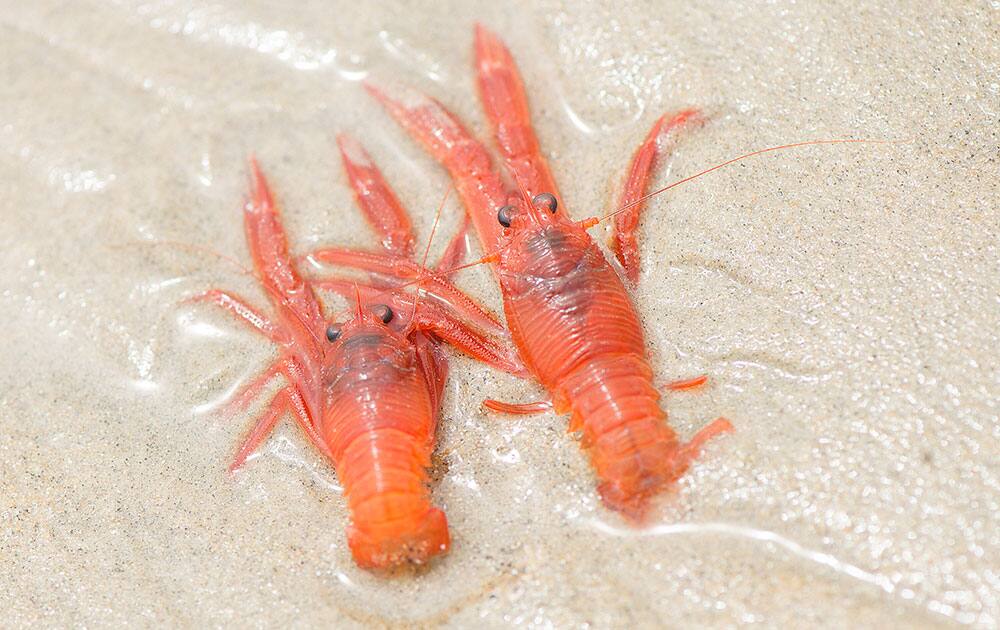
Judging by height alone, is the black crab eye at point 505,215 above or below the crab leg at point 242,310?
above

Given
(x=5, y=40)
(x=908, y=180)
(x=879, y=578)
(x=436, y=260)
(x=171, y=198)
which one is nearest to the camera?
(x=879, y=578)

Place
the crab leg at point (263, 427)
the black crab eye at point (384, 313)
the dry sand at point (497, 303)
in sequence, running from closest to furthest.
Result: the dry sand at point (497, 303)
the crab leg at point (263, 427)
the black crab eye at point (384, 313)

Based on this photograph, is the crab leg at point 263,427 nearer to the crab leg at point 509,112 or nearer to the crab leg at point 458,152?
the crab leg at point 458,152

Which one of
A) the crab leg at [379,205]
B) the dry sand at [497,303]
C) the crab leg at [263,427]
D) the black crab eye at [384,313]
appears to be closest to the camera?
the dry sand at [497,303]

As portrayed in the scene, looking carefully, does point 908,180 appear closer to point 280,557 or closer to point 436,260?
point 436,260

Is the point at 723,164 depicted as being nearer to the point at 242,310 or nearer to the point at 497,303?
the point at 497,303

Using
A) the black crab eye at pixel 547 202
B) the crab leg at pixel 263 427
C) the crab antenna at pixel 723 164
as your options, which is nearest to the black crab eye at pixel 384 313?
the crab leg at pixel 263 427

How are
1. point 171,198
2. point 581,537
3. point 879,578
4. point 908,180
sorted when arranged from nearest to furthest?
point 879,578 → point 581,537 → point 908,180 → point 171,198

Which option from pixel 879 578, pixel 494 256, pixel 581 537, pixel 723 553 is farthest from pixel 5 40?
pixel 879 578
